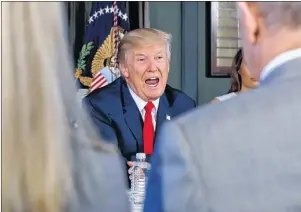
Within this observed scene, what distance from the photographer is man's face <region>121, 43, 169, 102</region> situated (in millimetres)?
1193

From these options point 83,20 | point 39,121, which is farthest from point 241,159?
point 83,20

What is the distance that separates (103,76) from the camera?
1.22m

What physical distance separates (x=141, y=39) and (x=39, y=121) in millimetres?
589

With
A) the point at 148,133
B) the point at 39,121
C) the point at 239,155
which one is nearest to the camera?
the point at 239,155

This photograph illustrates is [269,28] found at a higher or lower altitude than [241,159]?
higher

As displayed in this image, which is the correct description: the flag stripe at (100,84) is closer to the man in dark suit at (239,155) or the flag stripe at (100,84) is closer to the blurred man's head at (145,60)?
the blurred man's head at (145,60)

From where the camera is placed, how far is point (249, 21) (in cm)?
57

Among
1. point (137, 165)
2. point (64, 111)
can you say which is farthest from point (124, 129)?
point (64, 111)

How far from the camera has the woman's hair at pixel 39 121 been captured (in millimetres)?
644

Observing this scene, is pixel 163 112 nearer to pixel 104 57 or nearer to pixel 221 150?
pixel 104 57

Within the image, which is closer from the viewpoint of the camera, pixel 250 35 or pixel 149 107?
pixel 250 35

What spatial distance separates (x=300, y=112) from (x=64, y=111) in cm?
28

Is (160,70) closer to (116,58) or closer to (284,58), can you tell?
(116,58)

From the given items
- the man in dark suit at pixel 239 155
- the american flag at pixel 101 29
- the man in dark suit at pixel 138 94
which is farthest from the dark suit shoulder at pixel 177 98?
the man in dark suit at pixel 239 155
